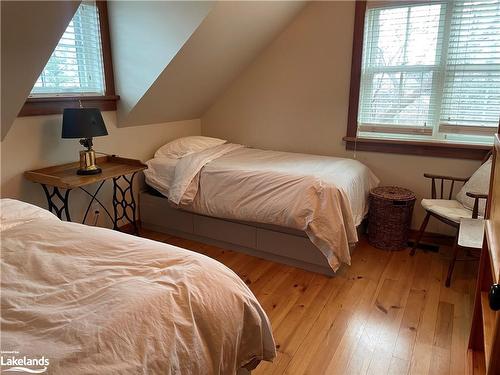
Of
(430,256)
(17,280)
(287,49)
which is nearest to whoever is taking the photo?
(17,280)

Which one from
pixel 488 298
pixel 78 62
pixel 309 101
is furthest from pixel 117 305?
pixel 309 101

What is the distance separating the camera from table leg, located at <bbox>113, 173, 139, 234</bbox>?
3.20 meters

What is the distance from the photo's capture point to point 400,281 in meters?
2.56

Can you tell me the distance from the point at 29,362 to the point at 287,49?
337 cm

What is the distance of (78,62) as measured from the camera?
281 cm

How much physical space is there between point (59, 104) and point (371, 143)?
8.60 feet

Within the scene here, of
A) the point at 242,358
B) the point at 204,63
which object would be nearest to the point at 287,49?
the point at 204,63

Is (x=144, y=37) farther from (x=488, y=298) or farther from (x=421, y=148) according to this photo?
(x=488, y=298)

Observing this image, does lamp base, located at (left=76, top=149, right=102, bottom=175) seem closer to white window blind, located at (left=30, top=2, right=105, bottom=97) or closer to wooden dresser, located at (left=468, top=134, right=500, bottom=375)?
white window blind, located at (left=30, top=2, right=105, bottom=97)

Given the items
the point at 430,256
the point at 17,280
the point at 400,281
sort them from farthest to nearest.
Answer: the point at 430,256, the point at 400,281, the point at 17,280

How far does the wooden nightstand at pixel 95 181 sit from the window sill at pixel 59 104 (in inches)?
16.0

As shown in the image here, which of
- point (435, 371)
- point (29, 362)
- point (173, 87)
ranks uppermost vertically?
point (173, 87)

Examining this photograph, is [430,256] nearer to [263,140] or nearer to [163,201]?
[263,140]

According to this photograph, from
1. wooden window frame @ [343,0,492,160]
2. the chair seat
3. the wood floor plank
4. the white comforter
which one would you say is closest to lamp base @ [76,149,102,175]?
the white comforter
